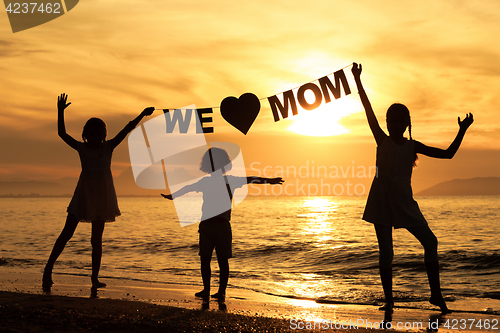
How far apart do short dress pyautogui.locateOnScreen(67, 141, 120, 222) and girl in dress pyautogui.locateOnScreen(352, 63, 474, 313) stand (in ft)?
10.8

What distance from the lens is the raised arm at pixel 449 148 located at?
4.39 m

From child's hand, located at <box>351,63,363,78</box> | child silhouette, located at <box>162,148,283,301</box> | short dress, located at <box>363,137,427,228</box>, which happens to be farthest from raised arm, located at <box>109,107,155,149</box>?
short dress, located at <box>363,137,427,228</box>

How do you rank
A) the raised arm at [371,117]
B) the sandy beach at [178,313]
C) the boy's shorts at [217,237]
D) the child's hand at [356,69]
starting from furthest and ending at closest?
the boy's shorts at [217,237]
the child's hand at [356,69]
the raised arm at [371,117]
the sandy beach at [178,313]

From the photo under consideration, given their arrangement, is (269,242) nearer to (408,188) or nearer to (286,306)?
(286,306)

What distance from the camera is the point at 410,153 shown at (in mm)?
4543

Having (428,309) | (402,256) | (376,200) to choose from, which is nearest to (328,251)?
(402,256)

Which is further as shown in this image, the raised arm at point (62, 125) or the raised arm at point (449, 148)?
the raised arm at point (62, 125)

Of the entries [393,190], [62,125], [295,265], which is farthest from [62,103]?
[295,265]

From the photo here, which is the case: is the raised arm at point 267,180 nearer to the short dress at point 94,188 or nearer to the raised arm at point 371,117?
the raised arm at point 371,117

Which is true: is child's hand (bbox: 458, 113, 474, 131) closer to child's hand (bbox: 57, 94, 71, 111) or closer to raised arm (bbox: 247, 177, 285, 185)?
raised arm (bbox: 247, 177, 285, 185)

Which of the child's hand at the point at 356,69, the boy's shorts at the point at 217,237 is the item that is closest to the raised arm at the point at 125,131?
the boy's shorts at the point at 217,237

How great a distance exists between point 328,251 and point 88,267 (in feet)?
26.7

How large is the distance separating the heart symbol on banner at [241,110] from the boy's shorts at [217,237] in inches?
80.5

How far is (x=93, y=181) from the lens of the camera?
5.34 metres
